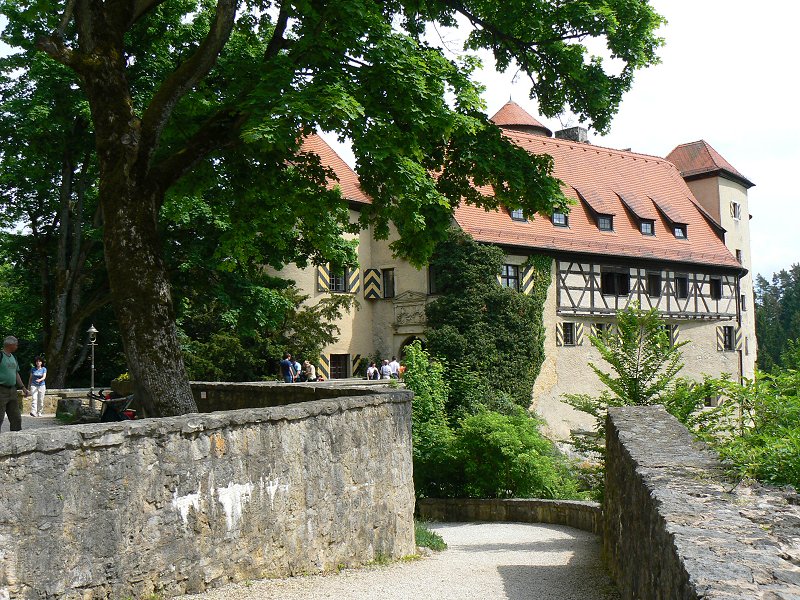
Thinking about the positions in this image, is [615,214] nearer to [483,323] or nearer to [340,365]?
[483,323]

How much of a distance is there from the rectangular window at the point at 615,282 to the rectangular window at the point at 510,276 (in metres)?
4.03

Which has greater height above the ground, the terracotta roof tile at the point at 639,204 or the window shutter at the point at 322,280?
the terracotta roof tile at the point at 639,204

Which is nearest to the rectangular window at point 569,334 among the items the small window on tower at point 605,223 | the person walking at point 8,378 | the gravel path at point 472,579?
the small window on tower at point 605,223

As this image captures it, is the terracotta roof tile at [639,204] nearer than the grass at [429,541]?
No

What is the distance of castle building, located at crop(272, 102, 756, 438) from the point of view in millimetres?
31625

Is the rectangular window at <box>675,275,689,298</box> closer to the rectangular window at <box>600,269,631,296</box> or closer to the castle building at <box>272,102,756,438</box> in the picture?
the castle building at <box>272,102,756,438</box>

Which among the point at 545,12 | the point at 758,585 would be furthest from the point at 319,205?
the point at 758,585

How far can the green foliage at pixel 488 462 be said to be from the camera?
18781mm

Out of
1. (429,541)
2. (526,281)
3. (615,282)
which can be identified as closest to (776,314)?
(615,282)

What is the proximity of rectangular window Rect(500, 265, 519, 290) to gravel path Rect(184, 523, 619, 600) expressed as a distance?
18.5m

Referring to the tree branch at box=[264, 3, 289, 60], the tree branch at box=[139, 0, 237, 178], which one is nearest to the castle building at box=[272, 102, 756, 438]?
the tree branch at box=[264, 3, 289, 60]

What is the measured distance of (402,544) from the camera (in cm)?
1002

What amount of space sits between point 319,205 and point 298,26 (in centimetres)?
231

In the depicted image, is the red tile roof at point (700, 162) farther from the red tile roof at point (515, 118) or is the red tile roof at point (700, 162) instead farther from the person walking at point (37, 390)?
the person walking at point (37, 390)
